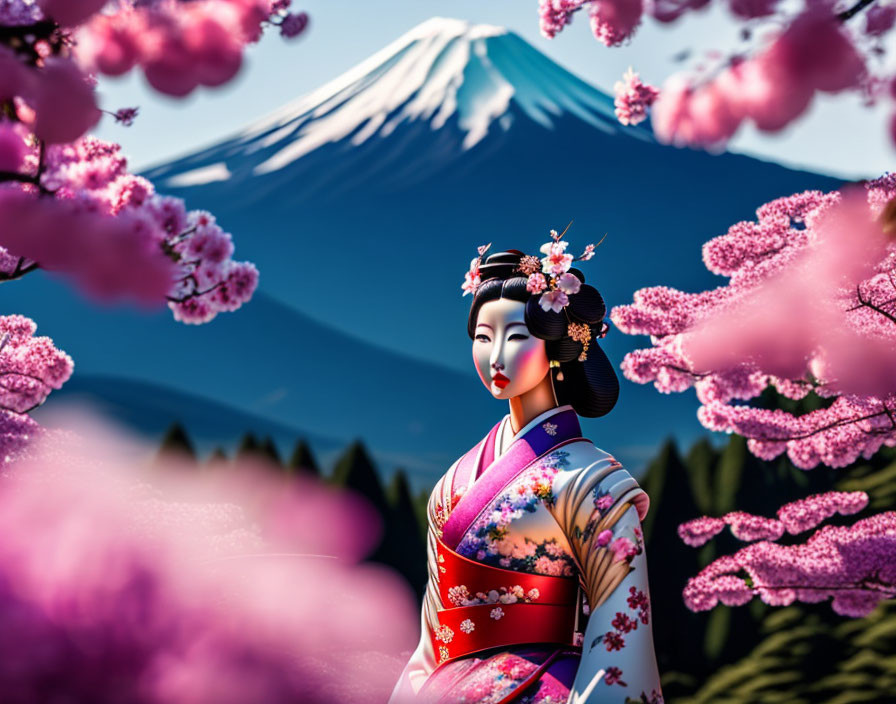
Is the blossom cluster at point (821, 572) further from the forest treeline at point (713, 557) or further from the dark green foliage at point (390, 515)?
the dark green foliage at point (390, 515)

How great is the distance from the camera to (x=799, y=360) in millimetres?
5172

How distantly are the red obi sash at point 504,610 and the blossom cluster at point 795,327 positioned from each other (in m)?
2.42

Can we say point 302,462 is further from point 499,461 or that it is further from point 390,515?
point 499,461

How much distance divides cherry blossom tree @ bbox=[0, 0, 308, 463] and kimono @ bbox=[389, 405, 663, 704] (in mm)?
1372

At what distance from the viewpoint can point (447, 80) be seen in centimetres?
1805

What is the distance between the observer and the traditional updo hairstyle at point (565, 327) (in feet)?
10.4

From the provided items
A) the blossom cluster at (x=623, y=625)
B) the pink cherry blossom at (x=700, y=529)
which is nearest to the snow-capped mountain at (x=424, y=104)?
the pink cherry blossom at (x=700, y=529)

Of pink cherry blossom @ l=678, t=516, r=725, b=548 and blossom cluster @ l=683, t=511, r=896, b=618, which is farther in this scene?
pink cherry blossom @ l=678, t=516, r=725, b=548

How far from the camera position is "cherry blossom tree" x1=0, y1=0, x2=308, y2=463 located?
180cm

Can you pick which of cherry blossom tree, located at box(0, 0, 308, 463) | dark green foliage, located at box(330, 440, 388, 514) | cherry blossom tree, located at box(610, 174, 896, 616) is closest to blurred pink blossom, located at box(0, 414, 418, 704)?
dark green foliage, located at box(330, 440, 388, 514)

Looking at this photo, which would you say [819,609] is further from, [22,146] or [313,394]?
[22,146]

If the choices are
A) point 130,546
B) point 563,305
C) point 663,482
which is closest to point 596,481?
point 563,305

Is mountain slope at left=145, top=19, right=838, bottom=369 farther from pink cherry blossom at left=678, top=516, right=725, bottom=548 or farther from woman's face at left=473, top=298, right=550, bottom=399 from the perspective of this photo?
woman's face at left=473, top=298, right=550, bottom=399

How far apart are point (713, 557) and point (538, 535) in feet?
20.0
